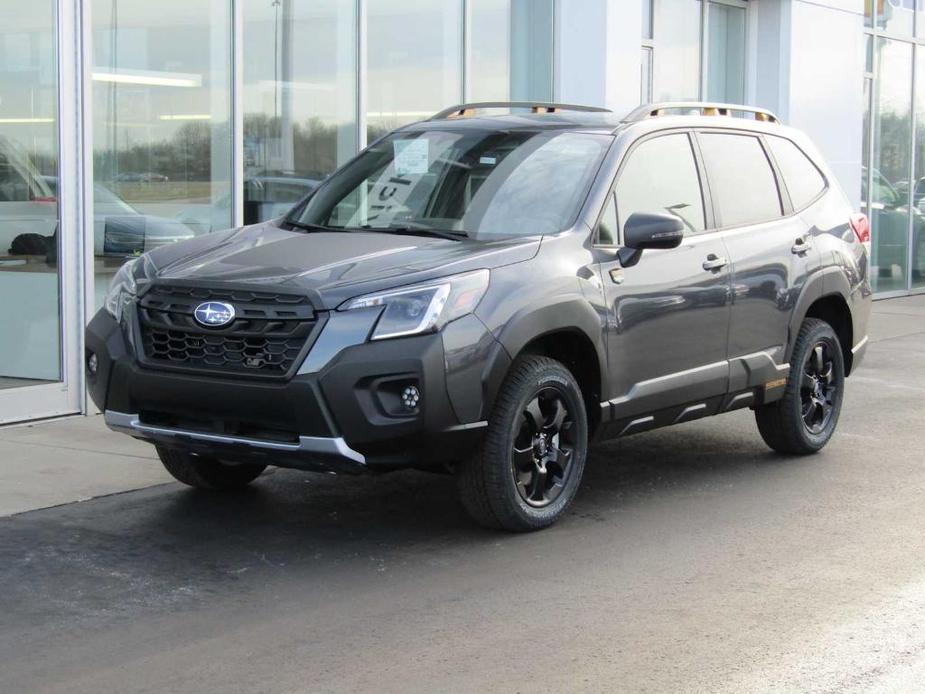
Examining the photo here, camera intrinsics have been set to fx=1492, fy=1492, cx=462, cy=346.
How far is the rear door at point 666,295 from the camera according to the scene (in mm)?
6785

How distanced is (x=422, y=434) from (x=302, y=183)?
254 inches

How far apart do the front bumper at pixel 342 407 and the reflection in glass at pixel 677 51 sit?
11.6 m

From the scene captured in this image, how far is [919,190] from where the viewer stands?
21.1 m

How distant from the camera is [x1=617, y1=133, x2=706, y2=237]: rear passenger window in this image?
707cm

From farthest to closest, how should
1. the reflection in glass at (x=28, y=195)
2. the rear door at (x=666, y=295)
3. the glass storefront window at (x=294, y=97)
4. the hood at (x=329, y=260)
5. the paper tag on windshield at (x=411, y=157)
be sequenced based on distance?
1. the glass storefront window at (x=294, y=97)
2. the reflection in glass at (x=28, y=195)
3. the paper tag on windshield at (x=411, y=157)
4. the rear door at (x=666, y=295)
5. the hood at (x=329, y=260)

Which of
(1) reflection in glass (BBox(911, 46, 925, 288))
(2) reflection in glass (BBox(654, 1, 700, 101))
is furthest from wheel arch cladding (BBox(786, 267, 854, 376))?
(1) reflection in glass (BBox(911, 46, 925, 288))

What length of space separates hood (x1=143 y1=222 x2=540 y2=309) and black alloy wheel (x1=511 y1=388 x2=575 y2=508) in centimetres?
66

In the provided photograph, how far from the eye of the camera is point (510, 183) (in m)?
6.95

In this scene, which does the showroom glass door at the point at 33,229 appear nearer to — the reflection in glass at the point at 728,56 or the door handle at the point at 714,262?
the door handle at the point at 714,262

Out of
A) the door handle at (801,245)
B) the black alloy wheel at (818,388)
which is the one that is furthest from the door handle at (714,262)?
the black alloy wheel at (818,388)

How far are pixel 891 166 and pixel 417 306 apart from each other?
16.0 meters

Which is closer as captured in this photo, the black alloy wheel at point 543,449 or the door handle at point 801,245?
the black alloy wheel at point 543,449

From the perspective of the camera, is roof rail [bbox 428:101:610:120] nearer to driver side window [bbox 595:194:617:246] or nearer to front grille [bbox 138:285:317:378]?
driver side window [bbox 595:194:617:246]

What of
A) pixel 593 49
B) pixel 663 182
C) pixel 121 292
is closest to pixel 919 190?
pixel 593 49
